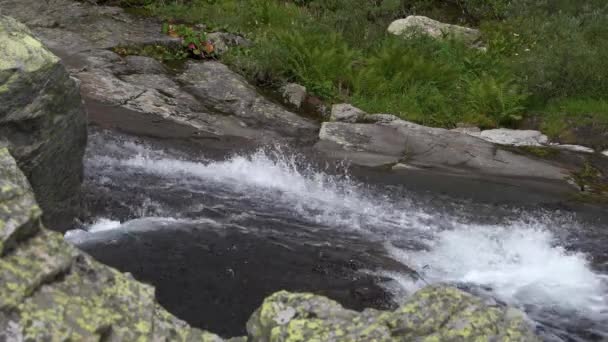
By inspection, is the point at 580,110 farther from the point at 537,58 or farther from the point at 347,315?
the point at 347,315

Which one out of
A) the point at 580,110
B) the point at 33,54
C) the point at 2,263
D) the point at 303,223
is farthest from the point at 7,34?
the point at 580,110

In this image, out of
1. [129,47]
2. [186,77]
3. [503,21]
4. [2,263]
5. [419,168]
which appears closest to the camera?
[2,263]

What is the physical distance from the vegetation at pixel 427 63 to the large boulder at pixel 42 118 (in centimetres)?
820

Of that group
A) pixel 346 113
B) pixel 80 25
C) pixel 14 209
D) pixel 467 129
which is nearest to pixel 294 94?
pixel 346 113

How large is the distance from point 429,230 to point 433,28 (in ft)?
38.9

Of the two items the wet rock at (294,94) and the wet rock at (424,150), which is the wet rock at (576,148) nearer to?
the wet rock at (424,150)

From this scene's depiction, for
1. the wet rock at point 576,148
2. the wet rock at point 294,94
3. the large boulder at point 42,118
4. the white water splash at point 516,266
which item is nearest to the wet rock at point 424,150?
the wet rock at point 576,148

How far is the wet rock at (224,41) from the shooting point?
15961 mm

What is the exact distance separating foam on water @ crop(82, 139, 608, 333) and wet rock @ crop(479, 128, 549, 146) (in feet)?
12.1

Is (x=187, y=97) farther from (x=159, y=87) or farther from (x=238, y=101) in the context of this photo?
(x=238, y=101)

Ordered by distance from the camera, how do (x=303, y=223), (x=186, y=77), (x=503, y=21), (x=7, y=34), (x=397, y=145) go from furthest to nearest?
(x=503, y=21)
(x=186, y=77)
(x=397, y=145)
(x=303, y=223)
(x=7, y=34)

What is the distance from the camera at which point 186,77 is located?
46.8ft

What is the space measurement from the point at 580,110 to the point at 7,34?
1229cm

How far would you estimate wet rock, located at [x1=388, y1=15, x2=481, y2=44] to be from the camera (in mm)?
18797
